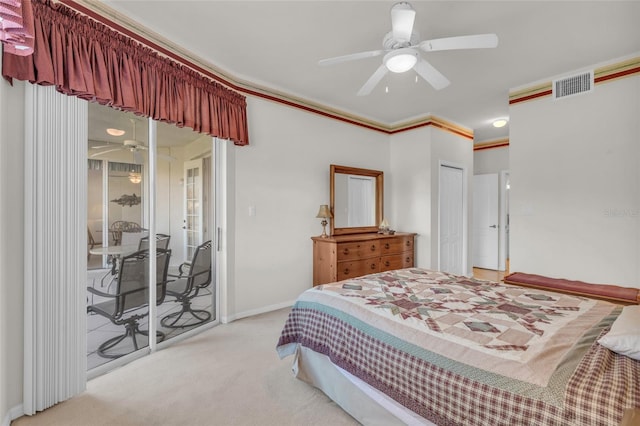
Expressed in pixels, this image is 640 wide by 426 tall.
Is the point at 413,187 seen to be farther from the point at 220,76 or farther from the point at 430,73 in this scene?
the point at 220,76

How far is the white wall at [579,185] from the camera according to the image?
2.80 metres

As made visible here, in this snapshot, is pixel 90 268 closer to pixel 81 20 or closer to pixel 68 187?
pixel 68 187

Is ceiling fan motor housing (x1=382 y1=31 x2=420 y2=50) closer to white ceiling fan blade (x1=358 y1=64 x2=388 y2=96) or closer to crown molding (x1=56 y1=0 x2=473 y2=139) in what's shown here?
white ceiling fan blade (x1=358 y1=64 x2=388 y2=96)

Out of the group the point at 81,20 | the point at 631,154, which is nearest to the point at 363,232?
the point at 631,154

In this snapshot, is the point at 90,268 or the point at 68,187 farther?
the point at 90,268

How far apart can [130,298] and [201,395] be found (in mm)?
1032

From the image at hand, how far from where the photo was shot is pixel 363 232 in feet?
14.5

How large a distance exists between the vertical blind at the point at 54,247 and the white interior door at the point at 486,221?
6.32 metres

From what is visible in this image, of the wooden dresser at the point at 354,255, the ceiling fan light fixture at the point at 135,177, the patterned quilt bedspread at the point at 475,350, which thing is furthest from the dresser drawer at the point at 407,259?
the ceiling fan light fixture at the point at 135,177

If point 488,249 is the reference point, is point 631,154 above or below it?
above

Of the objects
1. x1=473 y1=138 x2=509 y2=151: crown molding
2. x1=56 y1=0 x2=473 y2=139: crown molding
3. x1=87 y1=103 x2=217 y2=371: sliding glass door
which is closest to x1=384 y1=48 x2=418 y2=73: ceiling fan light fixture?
x1=56 y1=0 x2=473 y2=139: crown molding

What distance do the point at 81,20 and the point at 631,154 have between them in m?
4.66

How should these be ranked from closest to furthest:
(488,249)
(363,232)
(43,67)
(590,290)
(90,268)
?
(43,67) < (90,268) < (590,290) < (363,232) < (488,249)

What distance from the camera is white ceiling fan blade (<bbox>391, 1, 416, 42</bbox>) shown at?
171cm
